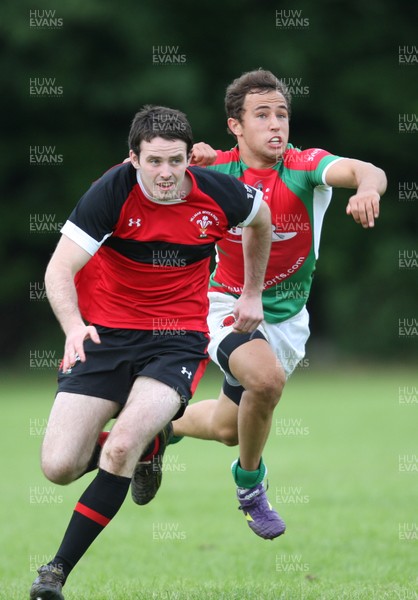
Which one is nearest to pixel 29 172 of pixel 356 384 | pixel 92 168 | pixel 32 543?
pixel 92 168

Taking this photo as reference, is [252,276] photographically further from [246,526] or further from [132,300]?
[246,526]

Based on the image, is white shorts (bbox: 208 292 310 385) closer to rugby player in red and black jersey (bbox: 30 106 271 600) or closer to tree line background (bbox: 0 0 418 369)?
rugby player in red and black jersey (bbox: 30 106 271 600)

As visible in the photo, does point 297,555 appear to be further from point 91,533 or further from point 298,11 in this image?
point 298,11

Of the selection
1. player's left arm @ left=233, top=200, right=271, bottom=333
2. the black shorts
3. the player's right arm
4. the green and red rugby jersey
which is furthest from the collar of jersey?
the green and red rugby jersey

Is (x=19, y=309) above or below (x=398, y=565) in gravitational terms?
below

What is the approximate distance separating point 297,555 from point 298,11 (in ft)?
68.0

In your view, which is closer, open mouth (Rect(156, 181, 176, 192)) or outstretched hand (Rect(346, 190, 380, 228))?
outstretched hand (Rect(346, 190, 380, 228))

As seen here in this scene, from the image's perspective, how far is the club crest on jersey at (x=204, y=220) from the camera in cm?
574

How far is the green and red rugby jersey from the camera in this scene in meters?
6.59

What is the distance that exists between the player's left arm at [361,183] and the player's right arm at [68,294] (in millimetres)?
1386

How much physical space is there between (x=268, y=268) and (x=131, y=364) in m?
1.52

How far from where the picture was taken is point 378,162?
26.0 m

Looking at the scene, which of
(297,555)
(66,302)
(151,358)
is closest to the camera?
(66,302)

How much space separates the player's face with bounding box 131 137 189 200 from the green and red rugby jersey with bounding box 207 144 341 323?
1138 mm
